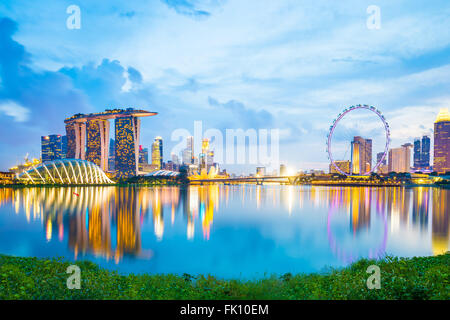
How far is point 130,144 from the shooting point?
196125mm

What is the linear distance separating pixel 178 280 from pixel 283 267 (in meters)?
7.46

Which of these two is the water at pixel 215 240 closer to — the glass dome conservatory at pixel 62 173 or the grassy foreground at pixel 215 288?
the grassy foreground at pixel 215 288

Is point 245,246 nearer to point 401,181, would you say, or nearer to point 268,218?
point 268,218

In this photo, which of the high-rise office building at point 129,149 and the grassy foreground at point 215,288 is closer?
the grassy foreground at point 215,288

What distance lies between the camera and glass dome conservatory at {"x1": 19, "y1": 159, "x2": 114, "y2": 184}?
10131 cm

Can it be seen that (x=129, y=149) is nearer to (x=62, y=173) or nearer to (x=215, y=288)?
(x=62, y=173)

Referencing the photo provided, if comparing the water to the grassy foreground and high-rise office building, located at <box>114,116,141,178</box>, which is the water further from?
high-rise office building, located at <box>114,116,141,178</box>

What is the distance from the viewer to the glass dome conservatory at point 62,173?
332 ft

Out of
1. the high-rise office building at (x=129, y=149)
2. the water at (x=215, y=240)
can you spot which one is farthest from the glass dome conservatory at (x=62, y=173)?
the high-rise office building at (x=129, y=149)

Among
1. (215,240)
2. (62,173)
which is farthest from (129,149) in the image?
(215,240)

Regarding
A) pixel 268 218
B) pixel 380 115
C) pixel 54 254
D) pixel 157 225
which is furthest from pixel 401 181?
pixel 54 254
